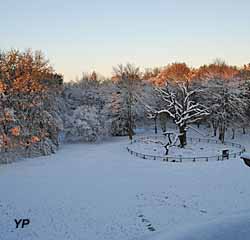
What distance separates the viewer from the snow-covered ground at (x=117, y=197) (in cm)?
1733

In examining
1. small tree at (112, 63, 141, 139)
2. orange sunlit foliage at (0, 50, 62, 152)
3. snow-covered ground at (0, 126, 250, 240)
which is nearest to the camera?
snow-covered ground at (0, 126, 250, 240)

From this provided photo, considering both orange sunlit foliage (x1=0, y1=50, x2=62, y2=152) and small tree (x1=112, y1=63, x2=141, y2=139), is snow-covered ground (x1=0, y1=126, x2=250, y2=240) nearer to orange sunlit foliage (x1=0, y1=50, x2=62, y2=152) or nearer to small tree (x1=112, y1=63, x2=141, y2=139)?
orange sunlit foliage (x1=0, y1=50, x2=62, y2=152)

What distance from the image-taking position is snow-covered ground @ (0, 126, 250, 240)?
1733 centimetres

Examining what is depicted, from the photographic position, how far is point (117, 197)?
74.3 ft

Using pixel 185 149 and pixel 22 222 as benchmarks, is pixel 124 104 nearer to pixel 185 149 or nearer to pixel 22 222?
pixel 185 149

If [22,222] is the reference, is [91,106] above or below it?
above

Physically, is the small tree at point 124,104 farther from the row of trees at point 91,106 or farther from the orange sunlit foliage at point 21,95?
the orange sunlit foliage at point 21,95

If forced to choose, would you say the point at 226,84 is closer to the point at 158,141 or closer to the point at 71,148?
the point at 158,141

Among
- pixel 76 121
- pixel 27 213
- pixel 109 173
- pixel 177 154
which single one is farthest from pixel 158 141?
pixel 27 213

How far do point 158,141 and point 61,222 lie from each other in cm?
2777

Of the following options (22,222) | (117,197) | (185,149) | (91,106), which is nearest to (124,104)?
(91,106)

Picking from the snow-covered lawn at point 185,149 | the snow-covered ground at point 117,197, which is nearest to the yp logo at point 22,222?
the snow-covered ground at point 117,197

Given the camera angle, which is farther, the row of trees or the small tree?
the small tree

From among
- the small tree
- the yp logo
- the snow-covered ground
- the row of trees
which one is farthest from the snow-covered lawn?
the yp logo
